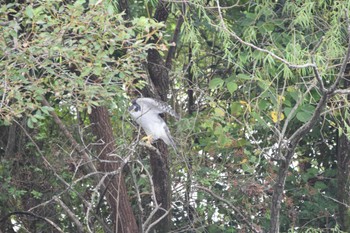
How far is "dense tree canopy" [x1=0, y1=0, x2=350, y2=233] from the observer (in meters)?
5.67

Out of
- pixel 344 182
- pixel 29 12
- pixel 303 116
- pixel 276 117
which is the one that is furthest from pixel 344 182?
pixel 29 12

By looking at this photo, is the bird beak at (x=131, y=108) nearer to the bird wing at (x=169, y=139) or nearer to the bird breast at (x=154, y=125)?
the bird breast at (x=154, y=125)

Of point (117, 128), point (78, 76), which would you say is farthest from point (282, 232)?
point (78, 76)

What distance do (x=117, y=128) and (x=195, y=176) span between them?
3.83ft

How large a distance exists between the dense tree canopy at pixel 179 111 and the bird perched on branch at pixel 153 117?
11cm

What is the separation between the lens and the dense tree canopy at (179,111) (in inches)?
223

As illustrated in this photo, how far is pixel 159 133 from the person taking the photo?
7371 millimetres

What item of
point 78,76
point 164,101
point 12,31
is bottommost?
point 164,101

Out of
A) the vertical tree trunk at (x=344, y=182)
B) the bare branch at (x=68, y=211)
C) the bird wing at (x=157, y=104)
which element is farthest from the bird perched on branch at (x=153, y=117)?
the vertical tree trunk at (x=344, y=182)

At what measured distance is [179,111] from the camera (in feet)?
26.3

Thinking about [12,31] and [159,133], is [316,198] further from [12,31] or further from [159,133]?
[12,31]

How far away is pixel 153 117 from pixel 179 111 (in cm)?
66

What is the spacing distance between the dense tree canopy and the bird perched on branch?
11cm

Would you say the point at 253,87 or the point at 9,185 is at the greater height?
the point at 253,87
